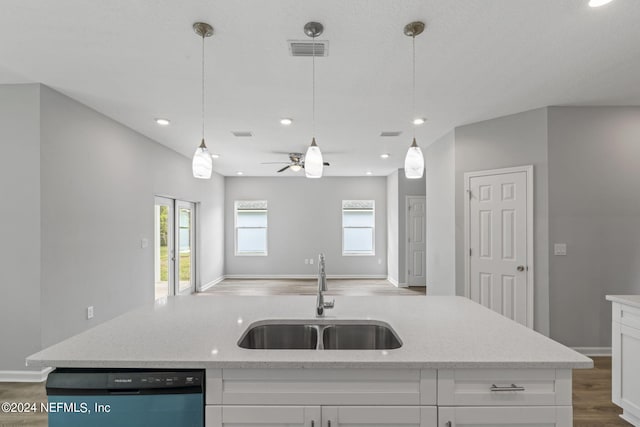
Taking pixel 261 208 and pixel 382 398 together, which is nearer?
pixel 382 398

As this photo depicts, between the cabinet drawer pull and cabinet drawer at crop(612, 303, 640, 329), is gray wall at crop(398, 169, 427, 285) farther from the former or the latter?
the cabinet drawer pull

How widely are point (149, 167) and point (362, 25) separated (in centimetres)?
388

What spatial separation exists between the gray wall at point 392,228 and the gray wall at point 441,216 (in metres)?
1.92

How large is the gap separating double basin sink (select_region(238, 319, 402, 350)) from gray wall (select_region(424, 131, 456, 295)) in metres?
2.81

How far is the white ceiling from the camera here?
1919mm

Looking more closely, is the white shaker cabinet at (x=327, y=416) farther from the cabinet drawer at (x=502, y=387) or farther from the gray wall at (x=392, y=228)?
the gray wall at (x=392, y=228)

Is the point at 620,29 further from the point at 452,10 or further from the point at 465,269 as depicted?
the point at 465,269

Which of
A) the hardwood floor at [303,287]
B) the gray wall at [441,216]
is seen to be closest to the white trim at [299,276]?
the hardwood floor at [303,287]

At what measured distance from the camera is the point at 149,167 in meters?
4.74

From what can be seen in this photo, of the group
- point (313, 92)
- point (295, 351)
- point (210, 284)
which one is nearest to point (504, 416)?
point (295, 351)

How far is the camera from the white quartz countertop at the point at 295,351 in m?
→ 1.25

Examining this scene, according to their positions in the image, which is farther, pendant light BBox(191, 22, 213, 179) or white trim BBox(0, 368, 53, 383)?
white trim BBox(0, 368, 53, 383)

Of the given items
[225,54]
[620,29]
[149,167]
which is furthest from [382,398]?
[149,167]

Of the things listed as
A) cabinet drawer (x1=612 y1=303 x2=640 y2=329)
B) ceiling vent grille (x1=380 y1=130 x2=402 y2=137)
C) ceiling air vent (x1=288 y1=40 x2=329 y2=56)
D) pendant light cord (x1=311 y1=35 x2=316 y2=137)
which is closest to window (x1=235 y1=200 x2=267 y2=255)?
pendant light cord (x1=311 y1=35 x2=316 y2=137)
